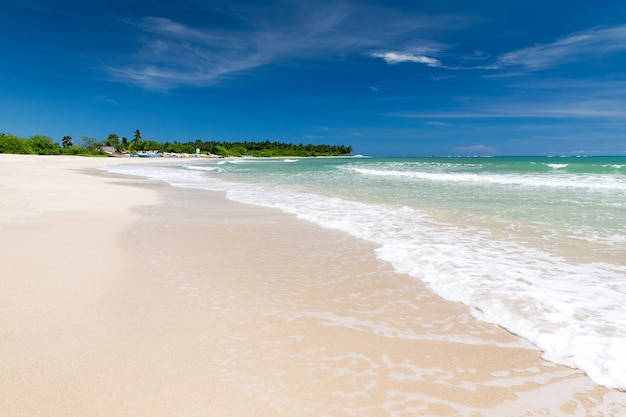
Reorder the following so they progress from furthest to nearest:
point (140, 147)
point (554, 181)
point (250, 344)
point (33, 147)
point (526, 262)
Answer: point (140, 147) < point (33, 147) < point (554, 181) < point (526, 262) < point (250, 344)

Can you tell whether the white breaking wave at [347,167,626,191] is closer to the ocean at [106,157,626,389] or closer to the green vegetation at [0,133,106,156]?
the ocean at [106,157,626,389]

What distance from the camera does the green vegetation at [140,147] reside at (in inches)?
2584

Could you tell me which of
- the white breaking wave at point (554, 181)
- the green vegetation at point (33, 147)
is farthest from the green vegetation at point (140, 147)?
the white breaking wave at point (554, 181)

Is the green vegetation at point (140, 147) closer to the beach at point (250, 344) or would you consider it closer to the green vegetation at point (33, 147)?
the green vegetation at point (33, 147)

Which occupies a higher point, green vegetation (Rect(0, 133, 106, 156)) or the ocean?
green vegetation (Rect(0, 133, 106, 156))

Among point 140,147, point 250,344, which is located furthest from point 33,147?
point 250,344

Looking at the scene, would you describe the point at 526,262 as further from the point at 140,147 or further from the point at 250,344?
the point at 140,147

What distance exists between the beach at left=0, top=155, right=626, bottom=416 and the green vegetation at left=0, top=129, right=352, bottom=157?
7229cm

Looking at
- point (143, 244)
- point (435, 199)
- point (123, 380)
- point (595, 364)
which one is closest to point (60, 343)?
point (123, 380)

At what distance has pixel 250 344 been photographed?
3.30m

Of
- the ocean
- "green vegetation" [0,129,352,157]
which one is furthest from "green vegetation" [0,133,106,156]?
the ocean

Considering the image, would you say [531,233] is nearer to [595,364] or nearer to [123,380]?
[595,364]

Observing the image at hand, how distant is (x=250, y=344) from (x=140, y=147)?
137746mm

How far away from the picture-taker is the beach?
2.55 meters
